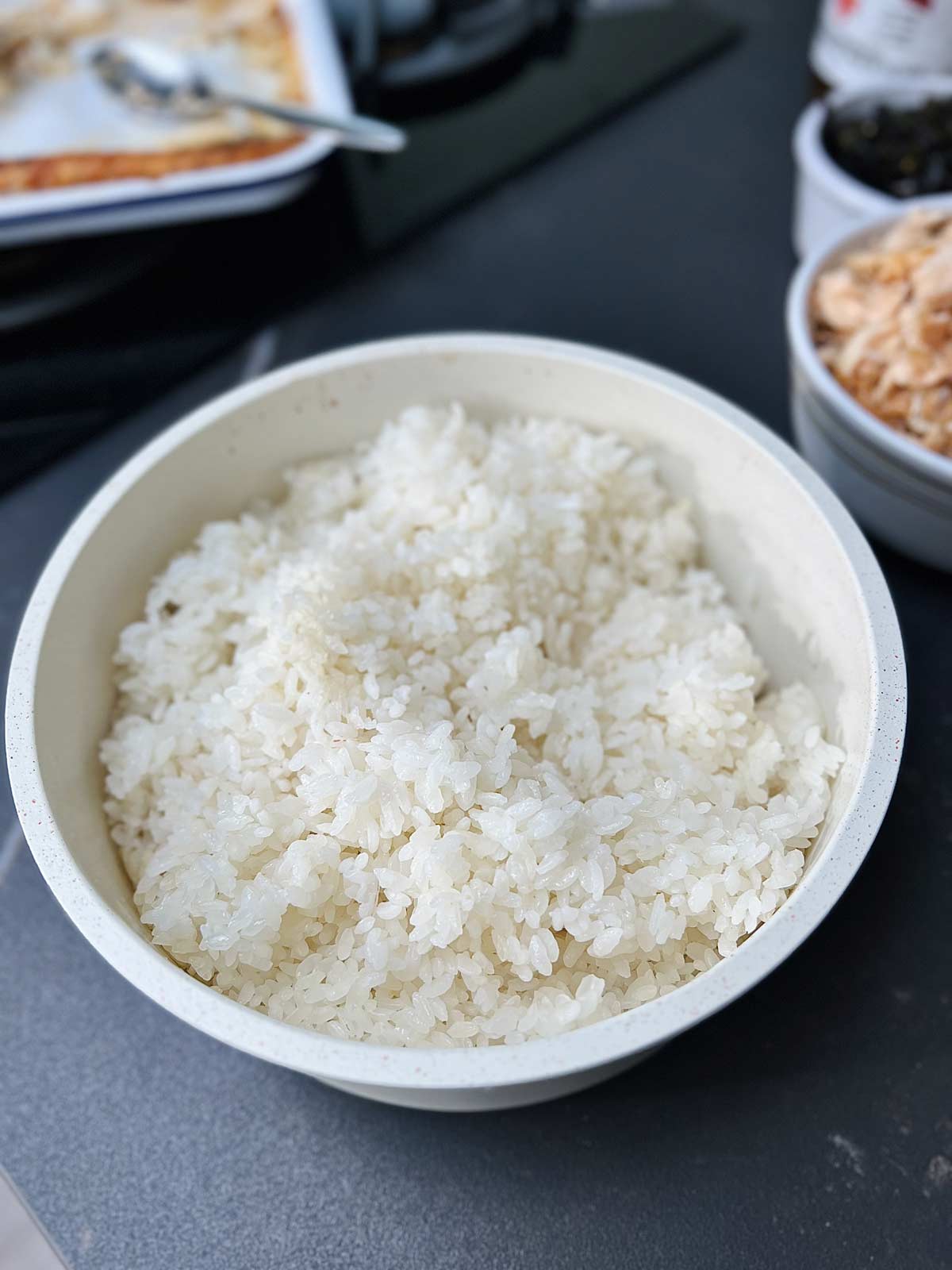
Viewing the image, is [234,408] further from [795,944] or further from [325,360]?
[795,944]

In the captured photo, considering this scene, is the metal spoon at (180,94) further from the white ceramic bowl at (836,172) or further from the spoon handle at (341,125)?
the white ceramic bowl at (836,172)

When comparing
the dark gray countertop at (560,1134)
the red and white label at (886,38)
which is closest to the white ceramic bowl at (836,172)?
the red and white label at (886,38)

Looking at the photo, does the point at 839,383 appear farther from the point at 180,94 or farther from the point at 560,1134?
the point at 180,94

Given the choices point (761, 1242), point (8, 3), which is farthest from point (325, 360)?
point (8, 3)

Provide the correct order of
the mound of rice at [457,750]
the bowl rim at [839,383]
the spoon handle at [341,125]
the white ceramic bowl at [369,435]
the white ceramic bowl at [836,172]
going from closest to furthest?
the white ceramic bowl at [369,435], the mound of rice at [457,750], the bowl rim at [839,383], the white ceramic bowl at [836,172], the spoon handle at [341,125]

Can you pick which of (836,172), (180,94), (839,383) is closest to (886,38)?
(836,172)

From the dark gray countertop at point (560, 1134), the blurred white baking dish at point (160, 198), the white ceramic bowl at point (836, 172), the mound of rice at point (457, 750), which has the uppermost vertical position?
the blurred white baking dish at point (160, 198)
